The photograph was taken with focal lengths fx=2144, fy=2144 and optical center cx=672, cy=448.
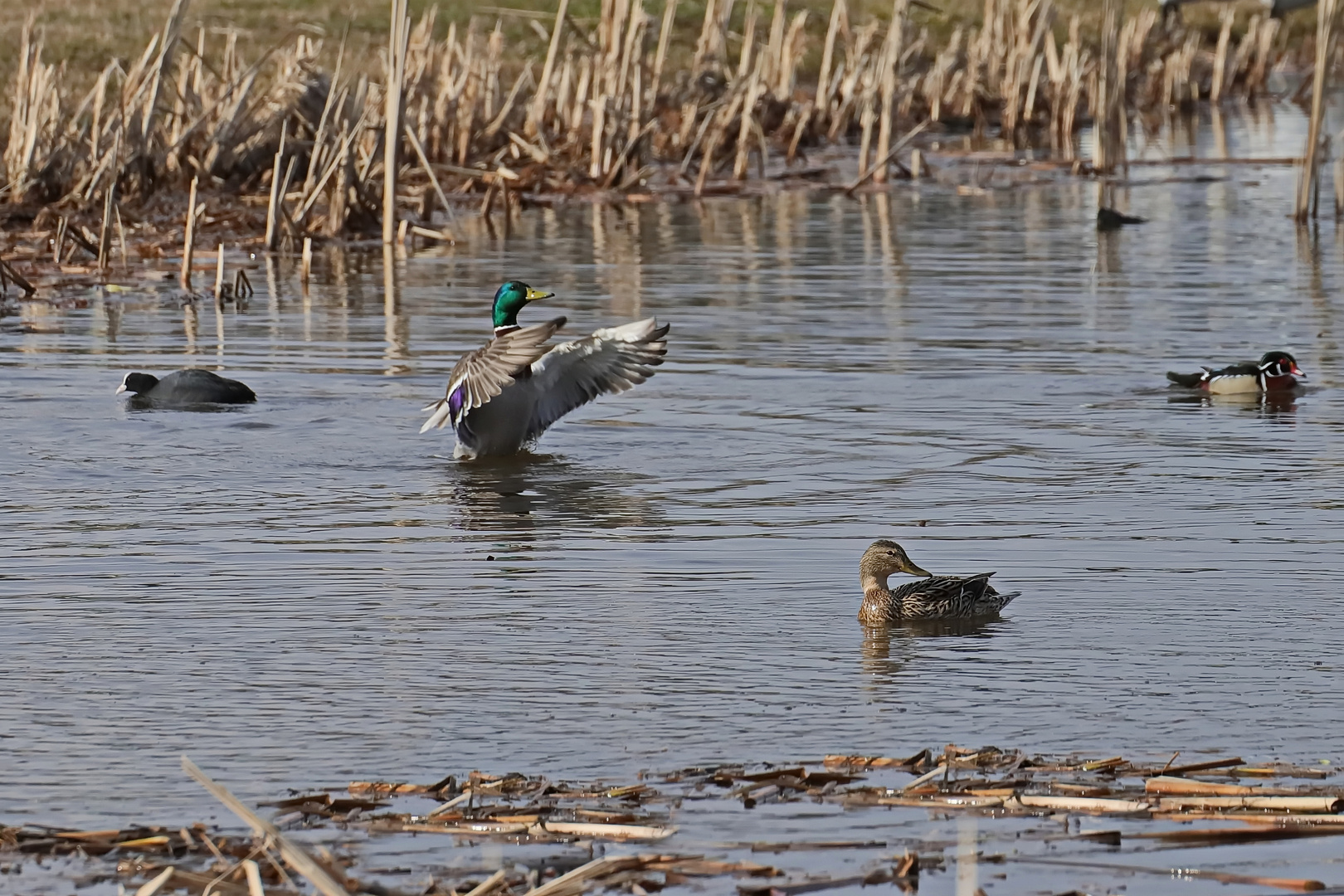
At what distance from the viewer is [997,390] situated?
1209cm

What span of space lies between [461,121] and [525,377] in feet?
45.6

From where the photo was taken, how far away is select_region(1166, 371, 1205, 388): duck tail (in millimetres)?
11945

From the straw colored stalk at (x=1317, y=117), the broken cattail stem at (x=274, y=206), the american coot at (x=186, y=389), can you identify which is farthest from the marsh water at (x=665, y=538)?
the straw colored stalk at (x=1317, y=117)

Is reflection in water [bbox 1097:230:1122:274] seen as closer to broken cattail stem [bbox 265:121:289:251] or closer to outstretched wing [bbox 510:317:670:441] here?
broken cattail stem [bbox 265:121:289:251]

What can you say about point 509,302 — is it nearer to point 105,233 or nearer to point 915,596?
point 915,596

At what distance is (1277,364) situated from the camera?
38.2ft

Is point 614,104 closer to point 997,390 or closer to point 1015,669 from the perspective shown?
point 997,390

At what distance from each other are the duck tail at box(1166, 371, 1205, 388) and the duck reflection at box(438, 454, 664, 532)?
3717mm

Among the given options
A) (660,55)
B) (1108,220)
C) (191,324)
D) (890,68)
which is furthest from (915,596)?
(660,55)

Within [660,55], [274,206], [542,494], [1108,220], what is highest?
[660,55]

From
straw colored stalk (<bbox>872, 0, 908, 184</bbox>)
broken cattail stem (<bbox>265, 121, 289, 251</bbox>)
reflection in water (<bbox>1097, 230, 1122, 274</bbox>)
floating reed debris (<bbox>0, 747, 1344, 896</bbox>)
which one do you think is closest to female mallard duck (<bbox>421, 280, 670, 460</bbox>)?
floating reed debris (<bbox>0, 747, 1344, 896</bbox>)

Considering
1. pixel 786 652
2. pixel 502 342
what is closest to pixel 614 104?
pixel 502 342

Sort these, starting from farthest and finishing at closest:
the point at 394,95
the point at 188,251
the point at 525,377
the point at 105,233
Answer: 1. the point at 394,95
2. the point at 105,233
3. the point at 188,251
4. the point at 525,377

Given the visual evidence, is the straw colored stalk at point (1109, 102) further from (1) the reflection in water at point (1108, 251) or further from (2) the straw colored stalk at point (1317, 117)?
(2) the straw colored stalk at point (1317, 117)
